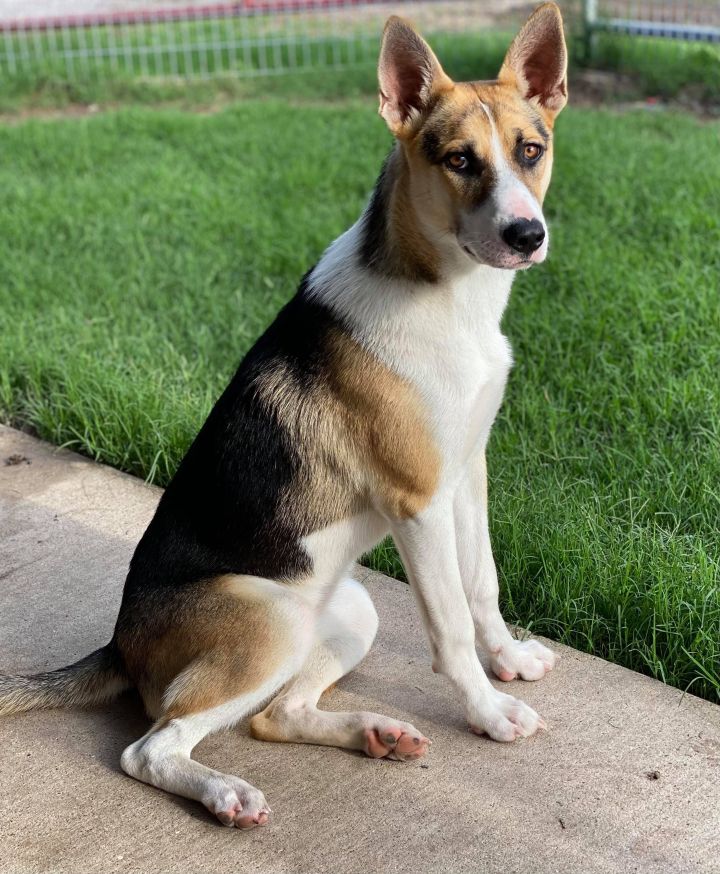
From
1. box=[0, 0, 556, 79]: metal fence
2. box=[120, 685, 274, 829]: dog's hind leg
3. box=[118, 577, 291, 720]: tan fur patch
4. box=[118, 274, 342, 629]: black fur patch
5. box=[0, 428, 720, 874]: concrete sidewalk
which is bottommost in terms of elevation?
box=[0, 428, 720, 874]: concrete sidewalk

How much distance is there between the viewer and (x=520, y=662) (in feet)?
10.0

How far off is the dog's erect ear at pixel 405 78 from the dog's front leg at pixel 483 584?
90 cm

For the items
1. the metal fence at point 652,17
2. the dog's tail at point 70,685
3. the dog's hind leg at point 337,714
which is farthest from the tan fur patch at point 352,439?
the metal fence at point 652,17

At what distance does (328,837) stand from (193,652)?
21.4 inches

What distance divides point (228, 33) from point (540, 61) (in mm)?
9021

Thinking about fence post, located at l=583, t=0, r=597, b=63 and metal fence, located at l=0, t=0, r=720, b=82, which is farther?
Result: metal fence, located at l=0, t=0, r=720, b=82

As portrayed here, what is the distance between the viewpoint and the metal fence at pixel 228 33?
387 inches

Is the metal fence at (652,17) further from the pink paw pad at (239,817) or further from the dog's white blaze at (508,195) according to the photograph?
the pink paw pad at (239,817)

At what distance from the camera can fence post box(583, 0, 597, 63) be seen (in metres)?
9.70

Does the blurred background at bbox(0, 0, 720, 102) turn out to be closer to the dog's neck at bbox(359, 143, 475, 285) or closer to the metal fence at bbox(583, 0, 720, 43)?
the metal fence at bbox(583, 0, 720, 43)

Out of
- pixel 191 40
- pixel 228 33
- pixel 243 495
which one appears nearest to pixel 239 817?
pixel 243 495

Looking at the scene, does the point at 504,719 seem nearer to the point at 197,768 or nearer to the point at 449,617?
the point at 449,617

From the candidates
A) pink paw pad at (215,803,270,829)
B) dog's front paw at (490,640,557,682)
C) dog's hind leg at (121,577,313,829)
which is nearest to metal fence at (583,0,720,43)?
dog's front paw at (490,640,557,682)

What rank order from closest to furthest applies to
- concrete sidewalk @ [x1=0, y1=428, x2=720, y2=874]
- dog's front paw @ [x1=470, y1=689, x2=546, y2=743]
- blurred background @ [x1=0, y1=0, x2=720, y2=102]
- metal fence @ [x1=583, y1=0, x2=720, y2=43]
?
concrete sidewalk @ [x1=0, y1=428, x2=720, y2=874], dog's front paw @ [x1=470, y1=689, x2=546, y2=743], metal fence @ [x1=583, y1=0, x2=720, y2=43], blurred background @ [x1=0, y1=0, x2=720, y2=102]
